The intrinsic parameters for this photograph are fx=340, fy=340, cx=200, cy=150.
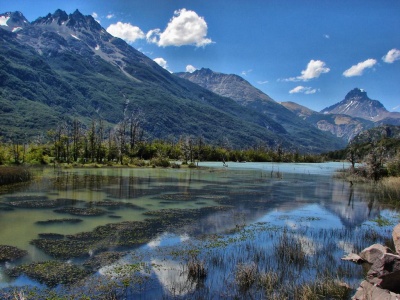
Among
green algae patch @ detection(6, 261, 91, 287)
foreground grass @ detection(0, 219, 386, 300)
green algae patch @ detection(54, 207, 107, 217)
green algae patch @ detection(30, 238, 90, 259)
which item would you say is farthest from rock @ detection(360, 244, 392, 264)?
green algae patch @ detection(54, 207, 107, 217)

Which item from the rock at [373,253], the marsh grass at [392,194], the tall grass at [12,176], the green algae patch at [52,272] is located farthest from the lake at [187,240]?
the tall grass at [12,176]

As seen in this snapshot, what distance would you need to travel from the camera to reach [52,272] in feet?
53.5

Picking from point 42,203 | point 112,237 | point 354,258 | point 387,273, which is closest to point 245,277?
point 387,273

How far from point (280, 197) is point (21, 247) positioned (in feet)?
118

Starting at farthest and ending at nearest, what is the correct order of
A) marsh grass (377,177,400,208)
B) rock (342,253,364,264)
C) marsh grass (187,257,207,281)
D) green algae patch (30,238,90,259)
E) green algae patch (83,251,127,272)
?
marsh grass (377,177,400,208)
rock (342,253,364,264)
green algae patch (30,238,90,259)
green algae patch (83,251,127,272)
marsh grass (187,257,207,281)

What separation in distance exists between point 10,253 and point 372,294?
1830 centimetres

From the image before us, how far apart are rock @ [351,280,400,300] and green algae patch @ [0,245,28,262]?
16913 mm

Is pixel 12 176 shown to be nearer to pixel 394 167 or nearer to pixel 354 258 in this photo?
pixel 354 258

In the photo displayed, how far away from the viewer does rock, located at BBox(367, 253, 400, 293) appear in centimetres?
1327

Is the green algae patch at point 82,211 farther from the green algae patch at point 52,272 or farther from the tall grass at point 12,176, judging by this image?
the tall grass at point 12,176

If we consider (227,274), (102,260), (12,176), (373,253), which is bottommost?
(227,274)

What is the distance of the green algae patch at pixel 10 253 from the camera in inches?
717

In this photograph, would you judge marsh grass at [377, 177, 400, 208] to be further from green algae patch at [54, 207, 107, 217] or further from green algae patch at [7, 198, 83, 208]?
green algae patch at [7, 198, 83, 208]

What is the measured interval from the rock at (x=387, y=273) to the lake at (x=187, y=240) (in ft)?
6.29
